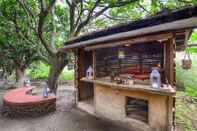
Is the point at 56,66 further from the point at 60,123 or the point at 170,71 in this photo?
the point at 170,71

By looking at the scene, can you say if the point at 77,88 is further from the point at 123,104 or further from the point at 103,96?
the point at 123,104

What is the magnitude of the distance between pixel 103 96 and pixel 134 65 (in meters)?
1.72

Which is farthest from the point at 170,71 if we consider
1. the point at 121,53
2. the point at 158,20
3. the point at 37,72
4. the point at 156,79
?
the point at 37,72

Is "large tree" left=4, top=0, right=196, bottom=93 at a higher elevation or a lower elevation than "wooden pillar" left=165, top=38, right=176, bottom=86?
higher

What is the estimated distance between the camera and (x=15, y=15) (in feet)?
35.0

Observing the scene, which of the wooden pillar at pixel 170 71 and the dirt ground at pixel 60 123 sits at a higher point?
the wooden pillar at pixel 170 71

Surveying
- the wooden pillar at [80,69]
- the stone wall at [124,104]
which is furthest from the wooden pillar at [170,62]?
the wooden pillar at [80,69]

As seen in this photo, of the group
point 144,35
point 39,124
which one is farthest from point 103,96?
point 144,35

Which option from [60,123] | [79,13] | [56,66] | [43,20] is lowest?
[60,123]

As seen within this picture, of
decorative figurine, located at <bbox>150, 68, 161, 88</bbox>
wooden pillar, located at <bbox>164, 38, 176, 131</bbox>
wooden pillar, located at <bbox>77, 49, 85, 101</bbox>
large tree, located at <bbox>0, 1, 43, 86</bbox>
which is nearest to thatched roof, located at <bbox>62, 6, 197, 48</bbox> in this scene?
wooden pillar, located at <bbox>164, 38, 176, 131</bbox>

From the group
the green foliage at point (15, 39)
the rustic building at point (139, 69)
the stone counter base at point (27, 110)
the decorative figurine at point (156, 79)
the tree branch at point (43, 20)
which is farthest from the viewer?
the green foliage at point (15, 39)

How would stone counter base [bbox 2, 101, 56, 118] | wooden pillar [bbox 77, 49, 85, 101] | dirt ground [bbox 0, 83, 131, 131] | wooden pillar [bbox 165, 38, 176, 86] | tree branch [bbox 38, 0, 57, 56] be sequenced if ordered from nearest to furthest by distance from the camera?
wooden pillar [bbox 165, 38, 176, 86], dirt ground [bbox 0, 83, 131, 131], tree branch [bbox 38, 0, 57, 56], stone counter base [bbox 2, 101, 56, 118], wooden pillar [bbox 77, 49, 85, 101]

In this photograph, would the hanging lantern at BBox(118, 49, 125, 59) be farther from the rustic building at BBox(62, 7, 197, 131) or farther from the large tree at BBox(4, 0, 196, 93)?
the large tree at BBox(4, 0, 196, 93)

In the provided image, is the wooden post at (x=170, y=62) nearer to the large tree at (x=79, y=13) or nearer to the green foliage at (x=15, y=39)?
the large tree at (x=79, y=13)
